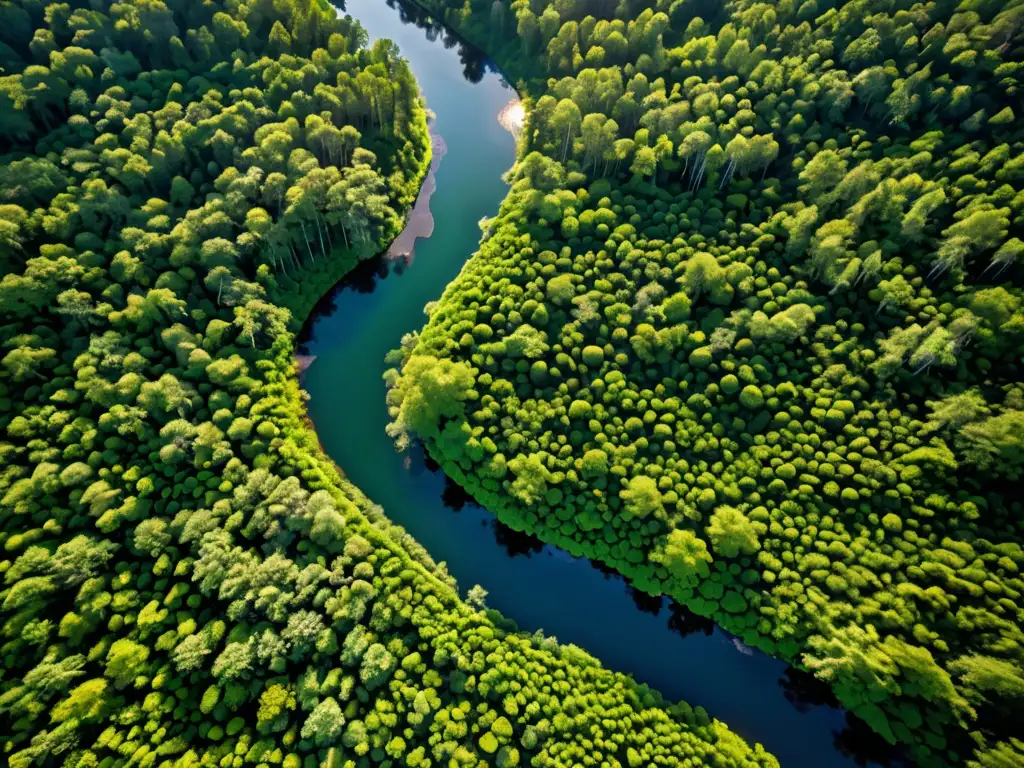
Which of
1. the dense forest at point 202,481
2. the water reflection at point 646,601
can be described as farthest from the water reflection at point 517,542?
the water reflection at point 646,601

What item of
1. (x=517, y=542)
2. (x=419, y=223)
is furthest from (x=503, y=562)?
(x=419, y=223)

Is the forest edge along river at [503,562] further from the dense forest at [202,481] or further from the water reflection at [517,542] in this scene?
the dense forest at [202,481]

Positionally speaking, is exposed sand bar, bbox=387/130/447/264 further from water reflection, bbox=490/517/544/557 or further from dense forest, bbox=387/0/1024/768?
water reflection, bbox=490/517/544/557

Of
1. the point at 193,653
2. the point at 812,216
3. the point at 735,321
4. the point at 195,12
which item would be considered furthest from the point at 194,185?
the point at 812,216

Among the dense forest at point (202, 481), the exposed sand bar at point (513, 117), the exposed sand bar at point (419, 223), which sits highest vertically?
the exposed sand bar at point (513, 117)

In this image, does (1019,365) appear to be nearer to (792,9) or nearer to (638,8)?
(792,9)

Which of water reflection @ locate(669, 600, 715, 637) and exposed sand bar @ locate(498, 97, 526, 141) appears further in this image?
exposed sand bar @ locate(498, 97, 526, 141)

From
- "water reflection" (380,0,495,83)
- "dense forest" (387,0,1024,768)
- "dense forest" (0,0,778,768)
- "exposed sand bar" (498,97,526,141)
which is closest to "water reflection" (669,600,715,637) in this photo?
"dense forest" (387,0,1024,768)
